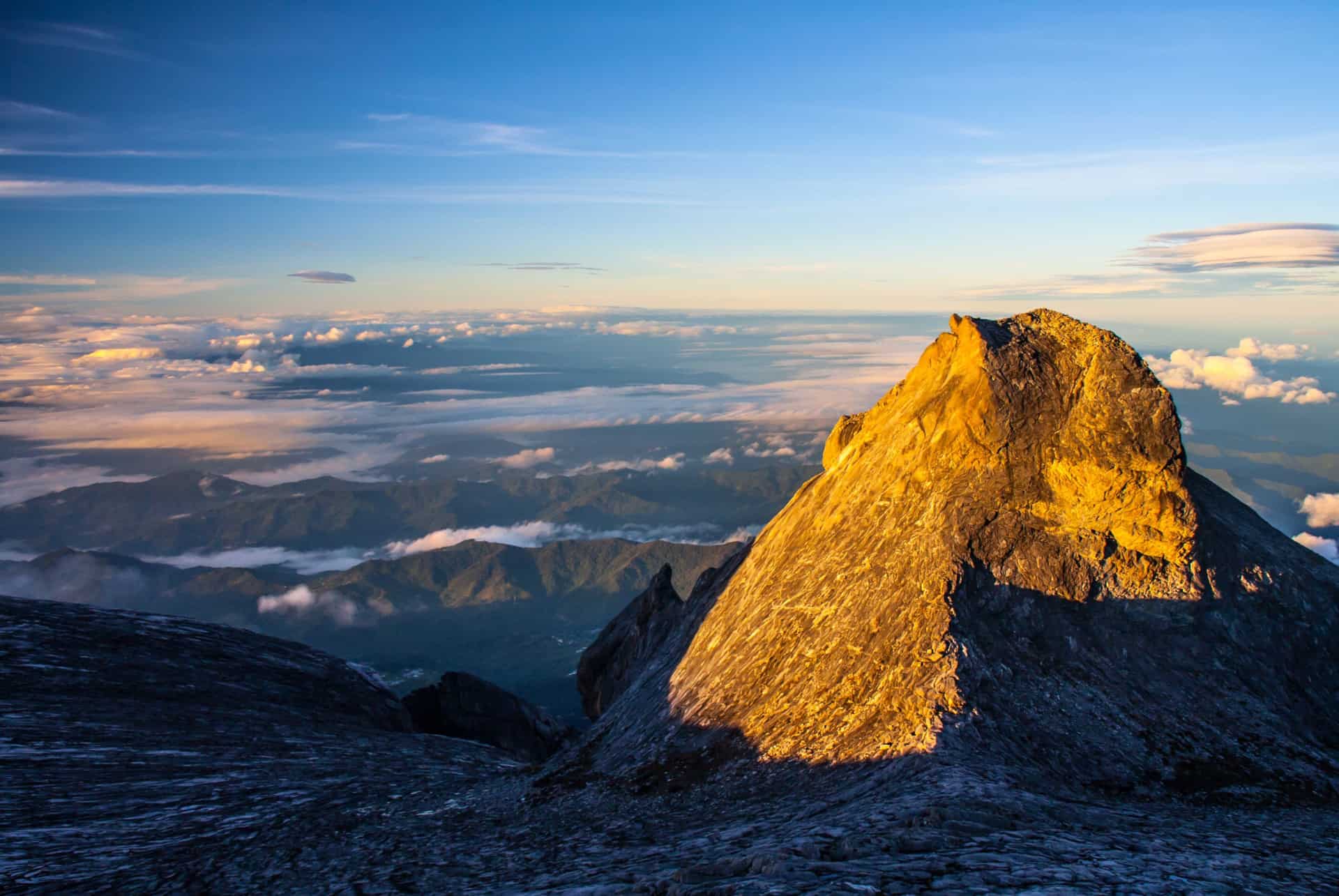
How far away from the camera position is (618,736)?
41.7 m

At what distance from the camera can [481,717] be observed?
7388 cm

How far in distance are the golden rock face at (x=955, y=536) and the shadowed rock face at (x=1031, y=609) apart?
0.32ft

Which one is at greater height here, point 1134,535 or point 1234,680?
point 1134,535

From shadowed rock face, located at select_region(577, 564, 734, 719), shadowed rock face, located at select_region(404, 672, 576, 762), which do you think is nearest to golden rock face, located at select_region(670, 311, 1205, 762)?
shadowed rock face, located at select_region(577, 564, 734, 719)

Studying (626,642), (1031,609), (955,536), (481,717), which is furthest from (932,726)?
(481,717)

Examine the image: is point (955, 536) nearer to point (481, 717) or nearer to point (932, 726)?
point (932, 726)

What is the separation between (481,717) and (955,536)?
5082cm

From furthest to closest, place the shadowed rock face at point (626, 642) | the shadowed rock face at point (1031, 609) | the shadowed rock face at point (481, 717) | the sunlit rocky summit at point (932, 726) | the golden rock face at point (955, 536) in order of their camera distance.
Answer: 1. the shadowed rock face at point (481, 717)
2. the shadowed rock face at point (626, 642)
3. the golden rock face at point (955, 536)
4. the shadowed rock face at point (1031, 609)
5. the sunlit rocky summit at point (932, 726)

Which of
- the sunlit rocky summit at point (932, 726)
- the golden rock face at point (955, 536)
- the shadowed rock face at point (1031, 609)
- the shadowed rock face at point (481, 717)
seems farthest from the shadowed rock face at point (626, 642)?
the golden rock face at point (955, 536)

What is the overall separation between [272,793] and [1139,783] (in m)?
33.2

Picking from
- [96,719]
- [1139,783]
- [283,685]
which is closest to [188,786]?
[96,719]

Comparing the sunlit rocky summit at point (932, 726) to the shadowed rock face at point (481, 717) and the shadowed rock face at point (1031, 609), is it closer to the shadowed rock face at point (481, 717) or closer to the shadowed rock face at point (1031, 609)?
the shadowed rock face at point (1031, 609)

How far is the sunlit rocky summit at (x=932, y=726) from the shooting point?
22.2 meters

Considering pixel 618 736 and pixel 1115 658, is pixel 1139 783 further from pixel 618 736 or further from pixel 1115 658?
pixel 618 736
